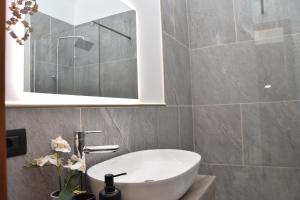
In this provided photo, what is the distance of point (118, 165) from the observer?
40.8 inches

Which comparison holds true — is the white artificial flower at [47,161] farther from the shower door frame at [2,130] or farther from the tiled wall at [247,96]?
the tiled wall at [247,96]

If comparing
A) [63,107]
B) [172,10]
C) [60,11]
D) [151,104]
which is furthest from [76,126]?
[172,10]

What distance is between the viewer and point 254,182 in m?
1.87

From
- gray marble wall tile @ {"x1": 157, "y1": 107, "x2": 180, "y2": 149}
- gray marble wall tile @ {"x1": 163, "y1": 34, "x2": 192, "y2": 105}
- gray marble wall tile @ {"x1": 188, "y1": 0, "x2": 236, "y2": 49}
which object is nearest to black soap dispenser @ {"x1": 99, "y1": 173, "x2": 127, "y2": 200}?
gray marble wall tile @ {"x1": 157, "y1": 107, "x2": 180, "y2": 149}

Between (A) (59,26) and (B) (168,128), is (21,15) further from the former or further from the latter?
(B) (168,128)

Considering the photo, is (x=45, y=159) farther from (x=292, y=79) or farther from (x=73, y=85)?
(x=292, y=79)

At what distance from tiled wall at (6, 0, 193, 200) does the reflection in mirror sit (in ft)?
0.38

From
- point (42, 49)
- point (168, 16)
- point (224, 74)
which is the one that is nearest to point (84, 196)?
point (42, 49)

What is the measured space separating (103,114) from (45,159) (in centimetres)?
39

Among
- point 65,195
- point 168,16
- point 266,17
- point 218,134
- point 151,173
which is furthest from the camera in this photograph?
point 218,134

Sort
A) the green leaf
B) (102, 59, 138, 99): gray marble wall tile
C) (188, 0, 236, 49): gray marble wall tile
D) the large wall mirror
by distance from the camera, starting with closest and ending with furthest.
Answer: the green leaf
the large wall mirror
(102, 59, 138, 99): gray marble wall tile
(188, 0, 236, 49): gray marble wall tile

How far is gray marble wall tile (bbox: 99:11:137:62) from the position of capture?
1.24 meters

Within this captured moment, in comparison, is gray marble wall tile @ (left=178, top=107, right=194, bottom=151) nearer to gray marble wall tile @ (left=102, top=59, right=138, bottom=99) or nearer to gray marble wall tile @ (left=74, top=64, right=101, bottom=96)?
gray marble wall tile @ (left=102, top=59, right=138, bottom=99)

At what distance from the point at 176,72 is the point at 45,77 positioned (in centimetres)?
111
